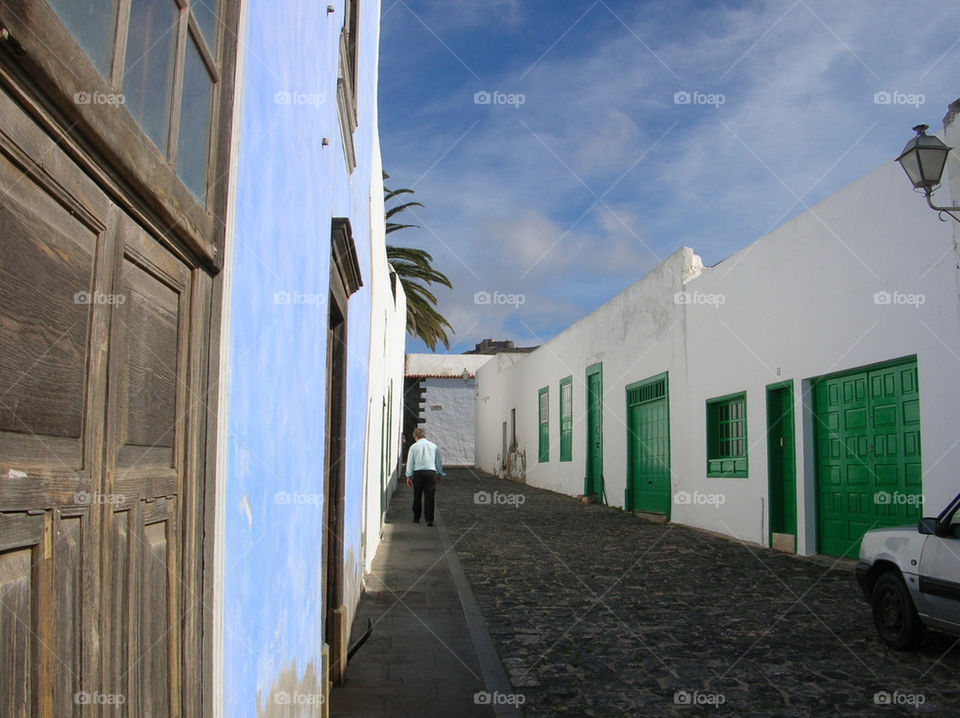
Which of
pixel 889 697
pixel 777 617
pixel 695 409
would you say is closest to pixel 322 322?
pixel 889 697

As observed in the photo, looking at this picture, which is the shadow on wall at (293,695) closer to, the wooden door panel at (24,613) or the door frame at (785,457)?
the wooden door panel at (24,613)

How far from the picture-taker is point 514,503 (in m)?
20.3

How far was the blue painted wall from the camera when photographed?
2232 mm

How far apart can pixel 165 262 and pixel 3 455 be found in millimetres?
678

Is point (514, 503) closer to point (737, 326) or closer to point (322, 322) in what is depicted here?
point (737, 326)
